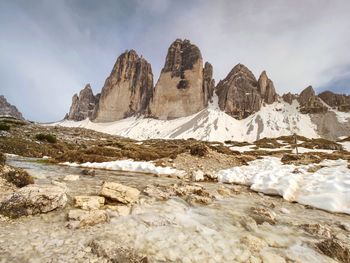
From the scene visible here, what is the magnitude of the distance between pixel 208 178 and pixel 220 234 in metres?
10.6

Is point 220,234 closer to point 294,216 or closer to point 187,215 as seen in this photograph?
point 187,215

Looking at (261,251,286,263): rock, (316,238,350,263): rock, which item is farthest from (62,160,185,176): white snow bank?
(261,251,286,263): rock

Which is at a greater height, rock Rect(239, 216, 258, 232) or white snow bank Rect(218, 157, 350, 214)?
white snow bank Rect(218, 157, 350, 214)

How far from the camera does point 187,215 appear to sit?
8344 mm

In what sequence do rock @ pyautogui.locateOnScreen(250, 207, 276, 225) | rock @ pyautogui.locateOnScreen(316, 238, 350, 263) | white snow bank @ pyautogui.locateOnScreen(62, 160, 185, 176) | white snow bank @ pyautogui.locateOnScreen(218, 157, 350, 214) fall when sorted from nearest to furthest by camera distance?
rock @ pyautogui.locateOnScreen(316, 238, 350, 263) → rock @ pyautogui.locateOnScreen(250, 207, 276, 225) → white snow bank @ pyautogui.locateOnScreen(218, 157, 350, 214) → white snow bank @ pyautogui.locateOnScreen(62, 160, 185, 176)

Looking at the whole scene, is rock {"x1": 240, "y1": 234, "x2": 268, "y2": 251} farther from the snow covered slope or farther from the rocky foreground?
the snow covered slope

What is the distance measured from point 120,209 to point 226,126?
525 ft

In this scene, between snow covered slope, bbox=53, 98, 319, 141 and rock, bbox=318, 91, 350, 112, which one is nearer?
snow covered slope, bbox=53, 98, 319, 141

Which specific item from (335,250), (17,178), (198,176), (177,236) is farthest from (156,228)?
(198,176)

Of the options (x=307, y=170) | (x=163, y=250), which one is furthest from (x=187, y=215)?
(x=307, y=170)

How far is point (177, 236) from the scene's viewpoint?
648 centimetres

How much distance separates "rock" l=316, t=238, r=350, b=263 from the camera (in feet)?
18.8

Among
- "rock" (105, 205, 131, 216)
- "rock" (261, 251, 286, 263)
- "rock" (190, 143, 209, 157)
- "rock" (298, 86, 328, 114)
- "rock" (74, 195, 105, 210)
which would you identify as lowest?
"rock" (261, 251, 286, 263)

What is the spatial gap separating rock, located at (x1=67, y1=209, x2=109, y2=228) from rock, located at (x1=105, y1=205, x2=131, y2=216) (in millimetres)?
688
